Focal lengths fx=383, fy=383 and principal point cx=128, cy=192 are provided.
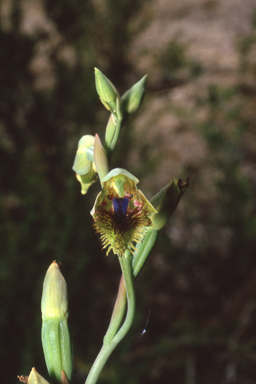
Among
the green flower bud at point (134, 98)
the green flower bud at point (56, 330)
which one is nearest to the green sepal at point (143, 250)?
the green flower bud at point (56, 330)

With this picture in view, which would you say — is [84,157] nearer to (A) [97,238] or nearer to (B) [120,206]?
(B) [120,206]

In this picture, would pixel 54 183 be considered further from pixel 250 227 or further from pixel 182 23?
pixel 182 23

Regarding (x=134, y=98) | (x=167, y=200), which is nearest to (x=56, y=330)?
(x=167, y=200)

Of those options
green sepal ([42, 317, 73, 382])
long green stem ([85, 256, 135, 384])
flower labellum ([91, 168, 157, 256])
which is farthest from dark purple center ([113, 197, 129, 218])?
green sepal ([42, 317, 73, 382])

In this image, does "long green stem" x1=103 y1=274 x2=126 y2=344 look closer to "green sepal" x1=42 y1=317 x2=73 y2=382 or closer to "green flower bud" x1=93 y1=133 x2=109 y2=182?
"green sepal" x1=42 y1=317 x2=73 y2=382

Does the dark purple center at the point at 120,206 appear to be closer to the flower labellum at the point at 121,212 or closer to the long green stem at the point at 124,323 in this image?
the flower labellum at the point at 121,212

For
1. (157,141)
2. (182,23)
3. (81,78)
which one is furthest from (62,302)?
(182,23)
